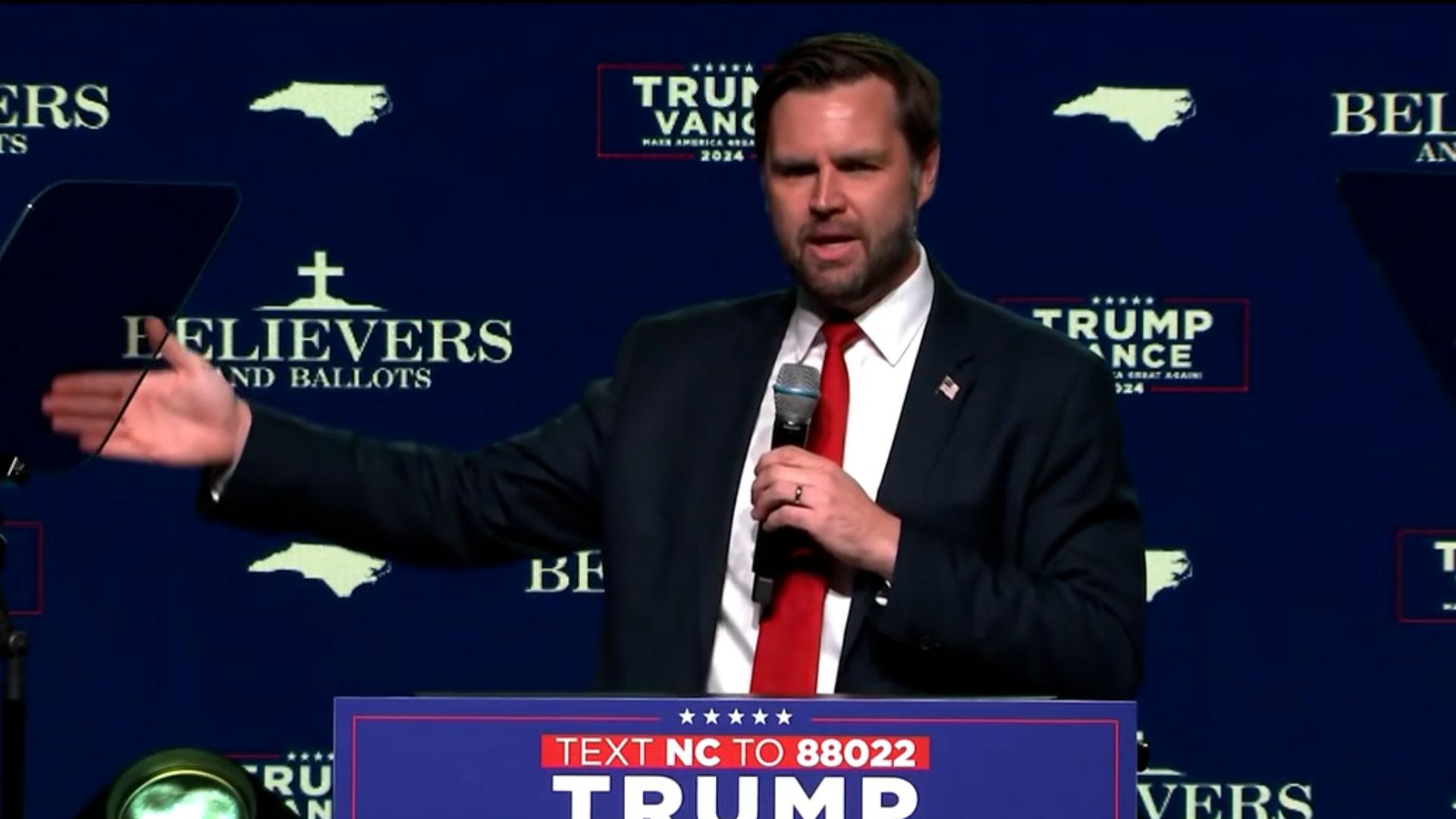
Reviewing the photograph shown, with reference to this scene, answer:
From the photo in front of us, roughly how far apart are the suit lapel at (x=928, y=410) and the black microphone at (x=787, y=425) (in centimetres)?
11

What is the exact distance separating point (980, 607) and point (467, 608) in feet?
5.63

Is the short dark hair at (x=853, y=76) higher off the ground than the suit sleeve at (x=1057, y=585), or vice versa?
the short dark hair at (x=853, y=76)

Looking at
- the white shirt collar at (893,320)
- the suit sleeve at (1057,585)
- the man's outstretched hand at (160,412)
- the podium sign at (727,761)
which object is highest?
the white shirt collar at (893,320)

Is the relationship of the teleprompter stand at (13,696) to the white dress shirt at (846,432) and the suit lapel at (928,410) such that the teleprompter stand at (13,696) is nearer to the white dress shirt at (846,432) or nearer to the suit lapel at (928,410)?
the white dress shirt at (846,432)

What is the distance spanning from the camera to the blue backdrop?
3.86 m

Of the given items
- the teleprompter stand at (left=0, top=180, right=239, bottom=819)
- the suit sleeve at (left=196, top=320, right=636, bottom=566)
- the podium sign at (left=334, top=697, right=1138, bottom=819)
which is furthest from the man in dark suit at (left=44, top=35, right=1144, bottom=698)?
the podium sign at (left=334, top=697, right=1138, bottom=819)

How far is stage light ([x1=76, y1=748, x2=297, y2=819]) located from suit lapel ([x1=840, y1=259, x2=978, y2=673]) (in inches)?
29.4

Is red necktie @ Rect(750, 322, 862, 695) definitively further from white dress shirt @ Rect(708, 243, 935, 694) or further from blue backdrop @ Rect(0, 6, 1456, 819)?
blue backdrop @ Rect(0, 6, 1456, 819)

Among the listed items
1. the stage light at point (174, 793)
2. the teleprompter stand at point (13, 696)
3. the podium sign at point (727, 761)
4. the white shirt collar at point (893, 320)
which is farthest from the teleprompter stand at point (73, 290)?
the white shirt collar at point (893, 320)

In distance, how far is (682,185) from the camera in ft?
12.8

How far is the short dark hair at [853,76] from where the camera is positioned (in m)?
2.58

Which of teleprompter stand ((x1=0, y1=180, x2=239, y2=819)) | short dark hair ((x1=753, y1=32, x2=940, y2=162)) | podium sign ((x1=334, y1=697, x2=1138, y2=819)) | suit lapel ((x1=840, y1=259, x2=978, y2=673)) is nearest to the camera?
podium sign ((x1=334, y1=697, x2=1138, y2=819))

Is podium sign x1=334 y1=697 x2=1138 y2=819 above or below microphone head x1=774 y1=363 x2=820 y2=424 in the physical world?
below

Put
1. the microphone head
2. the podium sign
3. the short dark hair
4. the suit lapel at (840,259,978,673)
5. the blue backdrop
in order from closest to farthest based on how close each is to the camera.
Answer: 1. the podium sign
2. the microphone head
3. the suit lapel at (840,259,978,673)
4. the short dark hair
5. the blue backdrop
